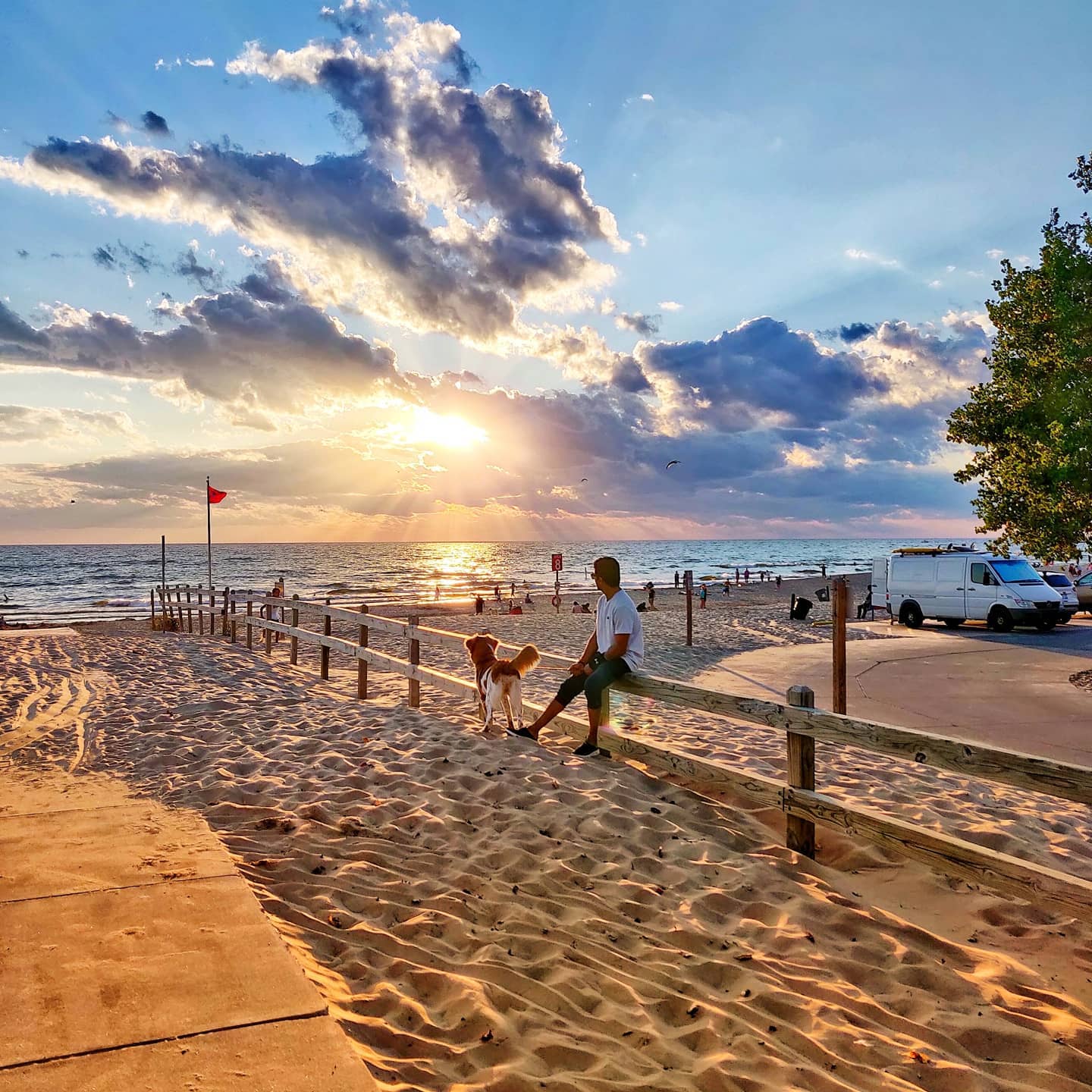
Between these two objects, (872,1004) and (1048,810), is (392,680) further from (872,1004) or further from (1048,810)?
(872,1004)

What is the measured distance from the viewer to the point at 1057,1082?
279cm

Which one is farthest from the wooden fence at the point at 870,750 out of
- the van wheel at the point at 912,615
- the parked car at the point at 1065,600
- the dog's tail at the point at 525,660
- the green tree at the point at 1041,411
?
the van wheel at the point at 912,615

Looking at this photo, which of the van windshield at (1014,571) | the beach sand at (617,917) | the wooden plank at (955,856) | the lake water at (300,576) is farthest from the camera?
the lake water at (300,576)

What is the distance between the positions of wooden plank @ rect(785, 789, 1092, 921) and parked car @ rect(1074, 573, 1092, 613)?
2588 cm

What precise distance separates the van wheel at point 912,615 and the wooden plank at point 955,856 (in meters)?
20.4

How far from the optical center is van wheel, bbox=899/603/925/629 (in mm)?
22812

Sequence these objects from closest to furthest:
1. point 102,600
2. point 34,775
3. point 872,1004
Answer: point 872,1004, point 34,775, point 102,600

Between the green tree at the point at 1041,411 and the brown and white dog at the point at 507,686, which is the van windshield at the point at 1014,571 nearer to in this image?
the green tree at the point at 1041,411

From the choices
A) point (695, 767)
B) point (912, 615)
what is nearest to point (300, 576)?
point (912, 615)

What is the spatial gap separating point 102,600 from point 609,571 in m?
52.8

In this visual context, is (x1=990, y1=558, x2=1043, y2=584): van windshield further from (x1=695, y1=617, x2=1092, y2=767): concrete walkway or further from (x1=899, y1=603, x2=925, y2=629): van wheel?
(x1=899, y1=603, x2=925, y2=629): van wheel

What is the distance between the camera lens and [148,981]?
2838 millimetres

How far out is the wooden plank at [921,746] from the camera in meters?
3.56

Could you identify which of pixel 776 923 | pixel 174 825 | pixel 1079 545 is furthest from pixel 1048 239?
pixel 174 825
